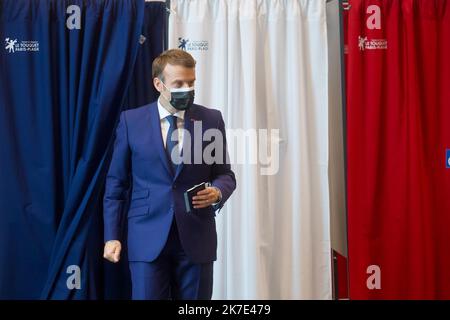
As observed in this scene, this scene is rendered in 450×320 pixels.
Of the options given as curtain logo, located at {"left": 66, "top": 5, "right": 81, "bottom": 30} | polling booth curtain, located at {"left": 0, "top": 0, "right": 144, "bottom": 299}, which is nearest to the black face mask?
polling booth curtain, located at {"left": 0, "top": 0, "right": 144, "bottom": 299}

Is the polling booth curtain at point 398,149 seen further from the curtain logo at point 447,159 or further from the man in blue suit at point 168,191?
the man in blue suit at point 168,191

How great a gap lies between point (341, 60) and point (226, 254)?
4.03 ft

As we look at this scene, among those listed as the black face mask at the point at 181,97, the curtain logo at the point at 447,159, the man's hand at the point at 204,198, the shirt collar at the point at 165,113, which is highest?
the black face mask at the point at 181,97

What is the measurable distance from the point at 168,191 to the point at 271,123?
106 cm

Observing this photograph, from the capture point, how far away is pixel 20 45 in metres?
2.88

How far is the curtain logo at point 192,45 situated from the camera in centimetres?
291

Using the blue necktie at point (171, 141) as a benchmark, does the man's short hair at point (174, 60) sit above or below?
above

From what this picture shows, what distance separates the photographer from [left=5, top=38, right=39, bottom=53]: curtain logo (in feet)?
9.45

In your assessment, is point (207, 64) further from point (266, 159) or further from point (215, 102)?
point (266, 159)

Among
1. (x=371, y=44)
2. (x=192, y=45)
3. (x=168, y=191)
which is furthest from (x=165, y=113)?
(x=371, y=44)

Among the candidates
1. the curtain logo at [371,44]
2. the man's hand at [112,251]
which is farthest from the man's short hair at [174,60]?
the curtain logo at [371,44]

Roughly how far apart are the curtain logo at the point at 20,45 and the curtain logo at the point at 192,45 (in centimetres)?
77

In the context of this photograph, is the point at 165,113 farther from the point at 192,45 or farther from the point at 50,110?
the point at 50,110

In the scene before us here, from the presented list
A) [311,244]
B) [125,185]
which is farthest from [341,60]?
[125,185]
